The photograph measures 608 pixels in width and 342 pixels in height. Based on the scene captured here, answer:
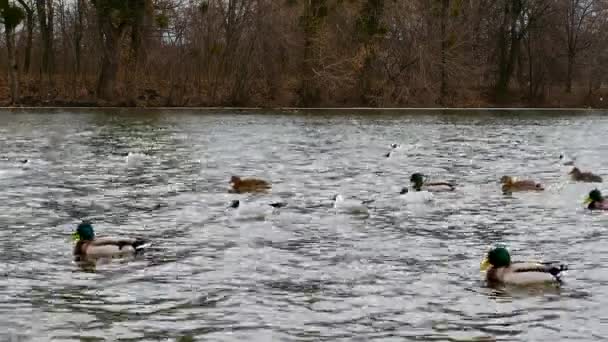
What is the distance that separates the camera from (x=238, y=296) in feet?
33.4

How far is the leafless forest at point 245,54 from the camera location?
54.2 metres

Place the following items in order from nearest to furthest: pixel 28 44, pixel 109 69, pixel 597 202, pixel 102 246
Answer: pixel 102 246, pixel 597 202, pixel 109 69, pixel 28 44

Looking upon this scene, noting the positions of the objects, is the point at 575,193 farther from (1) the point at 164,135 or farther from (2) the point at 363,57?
(2) the point at 363,57

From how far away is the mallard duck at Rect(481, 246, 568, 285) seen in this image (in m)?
10.7

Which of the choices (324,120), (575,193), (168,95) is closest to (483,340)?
(575,193)

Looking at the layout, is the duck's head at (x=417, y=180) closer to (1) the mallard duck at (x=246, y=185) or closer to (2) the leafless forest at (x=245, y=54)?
(1) the mallard duck at (x=246, y=185)

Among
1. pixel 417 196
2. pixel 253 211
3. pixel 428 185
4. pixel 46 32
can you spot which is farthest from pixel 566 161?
pixel 46 32

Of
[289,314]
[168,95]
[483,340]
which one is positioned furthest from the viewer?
[168,95]

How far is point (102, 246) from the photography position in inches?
478

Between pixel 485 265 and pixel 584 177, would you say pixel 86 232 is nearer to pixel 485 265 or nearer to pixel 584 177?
pixel 485 265

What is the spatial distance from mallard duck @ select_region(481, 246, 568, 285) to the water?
0.55 ft

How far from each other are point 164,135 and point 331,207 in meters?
18.1

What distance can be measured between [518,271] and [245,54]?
46271 millimetres

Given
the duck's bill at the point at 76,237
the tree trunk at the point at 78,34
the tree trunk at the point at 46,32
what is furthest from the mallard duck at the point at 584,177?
the tree trunk at the point at 46,32
